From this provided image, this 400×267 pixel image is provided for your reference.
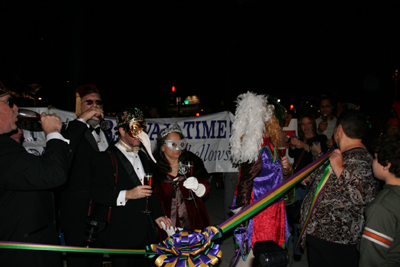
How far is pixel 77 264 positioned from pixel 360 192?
9.73 ft

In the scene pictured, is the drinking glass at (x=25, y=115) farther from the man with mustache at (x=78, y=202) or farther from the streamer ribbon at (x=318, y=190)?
the streamer ribbon at (x=318, y=190)

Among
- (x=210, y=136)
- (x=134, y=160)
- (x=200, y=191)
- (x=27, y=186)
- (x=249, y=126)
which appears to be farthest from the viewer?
(x=210, y=136)

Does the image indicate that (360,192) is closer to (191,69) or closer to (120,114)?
(120,114)

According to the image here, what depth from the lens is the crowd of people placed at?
1905 mm

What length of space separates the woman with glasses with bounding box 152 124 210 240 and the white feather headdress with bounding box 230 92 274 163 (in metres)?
0.59

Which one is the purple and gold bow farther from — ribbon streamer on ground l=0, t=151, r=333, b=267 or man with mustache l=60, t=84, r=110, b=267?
man with mustache l=60, t=84, r=110, b=267

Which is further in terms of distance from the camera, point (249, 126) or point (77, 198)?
point (249, 126)

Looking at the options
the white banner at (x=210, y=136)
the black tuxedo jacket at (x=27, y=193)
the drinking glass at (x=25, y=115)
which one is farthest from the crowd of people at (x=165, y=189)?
the white banner at (x=210, y=136)

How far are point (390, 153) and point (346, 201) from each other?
569 millimetres

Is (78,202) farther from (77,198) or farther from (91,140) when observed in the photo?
(91,140)

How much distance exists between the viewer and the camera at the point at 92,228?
2.47 m

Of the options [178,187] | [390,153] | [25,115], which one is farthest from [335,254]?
[25,115]

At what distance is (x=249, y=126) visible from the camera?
3199mm

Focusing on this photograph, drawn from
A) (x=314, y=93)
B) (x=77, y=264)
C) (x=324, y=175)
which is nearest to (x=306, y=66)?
(x=314, y=93)
